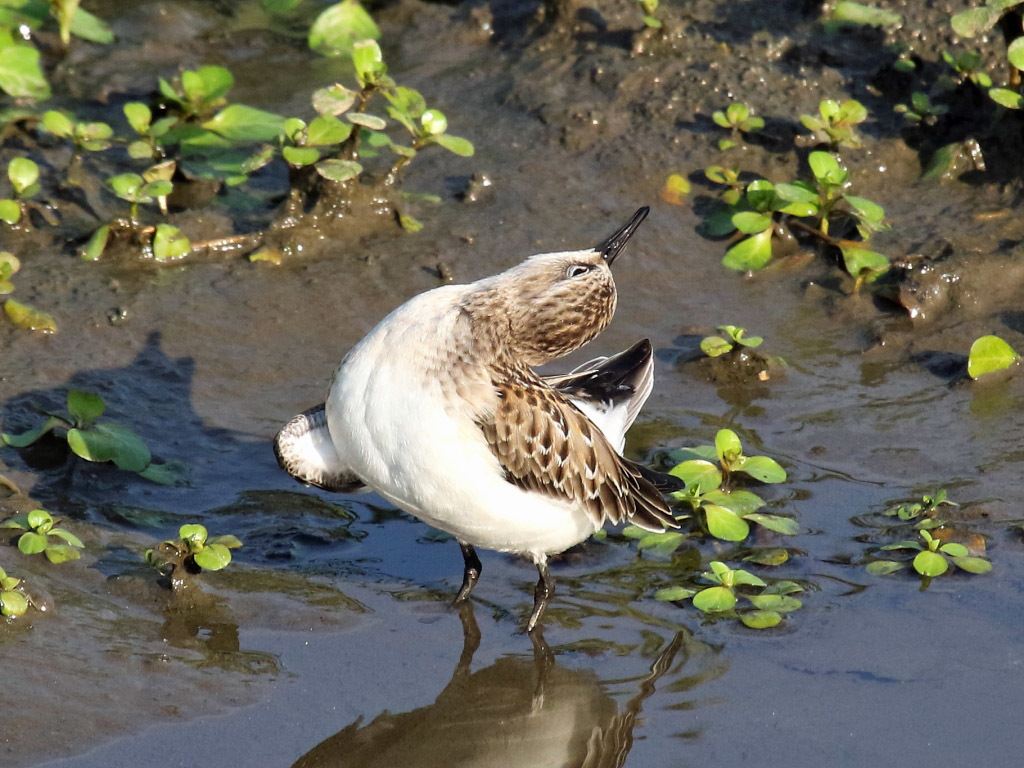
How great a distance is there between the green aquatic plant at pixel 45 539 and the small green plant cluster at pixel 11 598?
26 cm

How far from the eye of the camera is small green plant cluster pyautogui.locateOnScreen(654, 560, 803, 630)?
17.4 feet

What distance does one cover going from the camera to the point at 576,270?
218 inches

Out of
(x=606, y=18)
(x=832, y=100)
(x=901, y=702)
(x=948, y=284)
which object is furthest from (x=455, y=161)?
(x=901, y=702)

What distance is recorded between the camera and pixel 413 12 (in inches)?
380

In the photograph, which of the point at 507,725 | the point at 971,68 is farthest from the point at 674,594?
the point at 971,68

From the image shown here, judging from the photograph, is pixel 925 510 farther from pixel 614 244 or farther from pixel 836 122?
pixel 836 122

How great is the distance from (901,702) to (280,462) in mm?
2521

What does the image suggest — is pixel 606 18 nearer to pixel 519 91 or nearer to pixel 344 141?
pixel 519 91

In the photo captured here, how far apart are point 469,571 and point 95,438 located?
1.78 m

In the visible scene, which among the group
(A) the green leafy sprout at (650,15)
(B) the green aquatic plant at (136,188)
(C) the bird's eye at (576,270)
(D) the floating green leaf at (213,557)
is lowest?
(D) the floating green leaf at (213,557)

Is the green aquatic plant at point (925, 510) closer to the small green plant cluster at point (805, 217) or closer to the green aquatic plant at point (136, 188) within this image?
the small green plant cluster at point (805, 217)

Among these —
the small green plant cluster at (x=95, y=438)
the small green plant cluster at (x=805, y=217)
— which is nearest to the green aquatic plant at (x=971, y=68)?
the small green plant cluster at (x=805, y=217)

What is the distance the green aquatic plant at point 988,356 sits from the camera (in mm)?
6797

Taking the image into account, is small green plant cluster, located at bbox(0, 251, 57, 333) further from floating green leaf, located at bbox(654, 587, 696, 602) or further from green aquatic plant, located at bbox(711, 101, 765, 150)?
green aquatic plant, located at bbox(711, 101, 765, 150)
